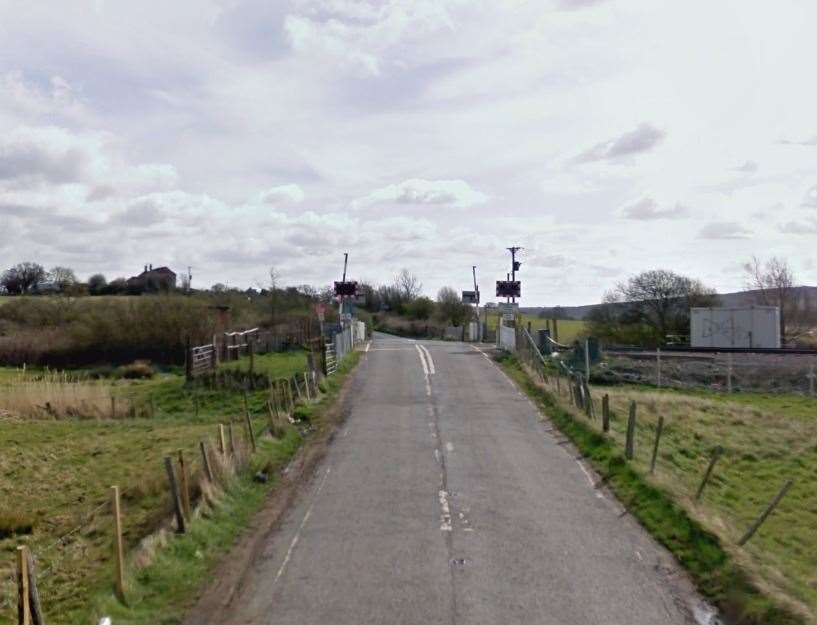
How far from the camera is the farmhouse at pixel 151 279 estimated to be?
381 ft

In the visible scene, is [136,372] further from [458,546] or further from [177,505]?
[458,546]

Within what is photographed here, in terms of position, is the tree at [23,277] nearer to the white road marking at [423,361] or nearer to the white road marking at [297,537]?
the white road marking at [423,361]

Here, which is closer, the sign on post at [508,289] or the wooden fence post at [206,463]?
the wooden fence post at [206,463]

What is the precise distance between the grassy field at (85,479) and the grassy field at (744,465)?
7371mm

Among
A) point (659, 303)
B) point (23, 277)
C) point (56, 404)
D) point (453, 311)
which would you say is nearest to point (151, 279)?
point (23, 277)

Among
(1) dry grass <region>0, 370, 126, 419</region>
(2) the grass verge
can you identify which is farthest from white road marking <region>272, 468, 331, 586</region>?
(1) dry grass <region>0, 370, 126, 419</region>

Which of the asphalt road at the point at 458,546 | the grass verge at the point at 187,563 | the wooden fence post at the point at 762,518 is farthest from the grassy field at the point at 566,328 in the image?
the wooden fence post at the point at 762,518

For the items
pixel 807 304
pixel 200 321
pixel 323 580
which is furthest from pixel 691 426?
pixel 807 304

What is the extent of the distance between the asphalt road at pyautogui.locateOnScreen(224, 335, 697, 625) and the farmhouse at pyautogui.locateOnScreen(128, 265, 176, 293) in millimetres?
94694

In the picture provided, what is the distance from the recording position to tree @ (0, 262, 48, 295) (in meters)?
127

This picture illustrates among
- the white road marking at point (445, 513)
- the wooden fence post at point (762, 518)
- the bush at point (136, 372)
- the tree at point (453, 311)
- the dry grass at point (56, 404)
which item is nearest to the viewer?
the wooden fence post at point (762, 518)

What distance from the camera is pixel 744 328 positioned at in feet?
187

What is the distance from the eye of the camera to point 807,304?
287ft

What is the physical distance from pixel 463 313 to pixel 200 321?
168ft
